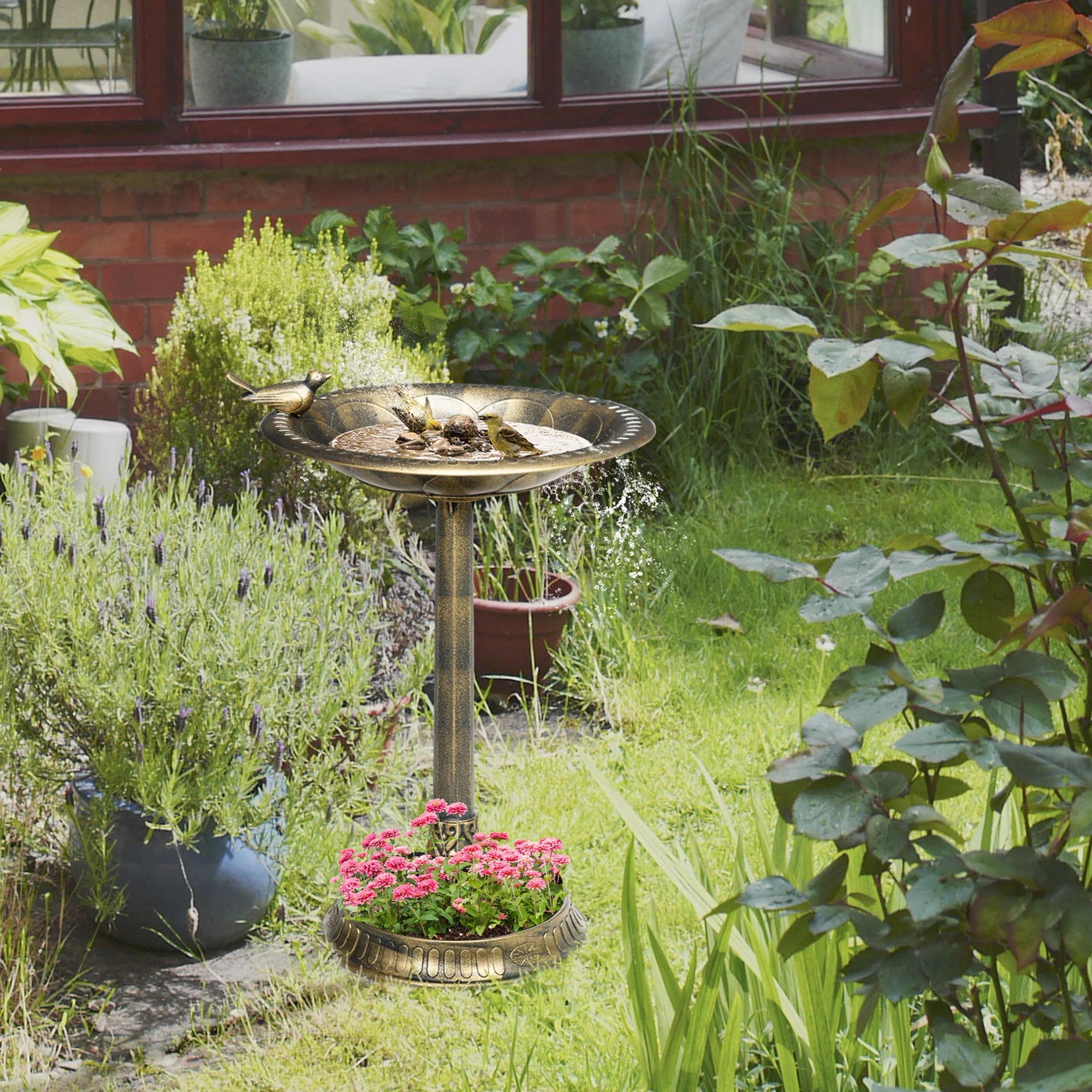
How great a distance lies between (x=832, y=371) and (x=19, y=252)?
3575 mm

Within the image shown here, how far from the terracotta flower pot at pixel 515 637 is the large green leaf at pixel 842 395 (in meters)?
2.73

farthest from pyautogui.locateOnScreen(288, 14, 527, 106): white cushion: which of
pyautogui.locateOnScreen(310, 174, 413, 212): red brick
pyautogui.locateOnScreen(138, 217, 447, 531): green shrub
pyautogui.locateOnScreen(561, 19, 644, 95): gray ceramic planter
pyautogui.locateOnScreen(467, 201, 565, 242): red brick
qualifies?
pyautogui.locateOnScreen(138, 217, 447, 531): green shrub

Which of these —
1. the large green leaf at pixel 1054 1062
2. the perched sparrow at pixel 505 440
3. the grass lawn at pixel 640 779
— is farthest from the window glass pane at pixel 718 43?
the large green leaf at pixel 1054 1062

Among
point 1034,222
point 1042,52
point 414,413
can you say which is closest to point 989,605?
point 1034,222

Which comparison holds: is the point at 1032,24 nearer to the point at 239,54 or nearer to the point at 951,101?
the point at 951,101

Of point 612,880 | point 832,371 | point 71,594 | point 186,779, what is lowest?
point 612,880

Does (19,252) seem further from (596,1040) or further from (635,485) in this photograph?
(596,1040)

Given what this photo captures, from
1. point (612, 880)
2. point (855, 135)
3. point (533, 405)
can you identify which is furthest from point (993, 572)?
point (855, 135)

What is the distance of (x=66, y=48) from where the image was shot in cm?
529

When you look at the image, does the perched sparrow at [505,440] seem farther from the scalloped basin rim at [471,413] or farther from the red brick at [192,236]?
the red brick at [192,236]

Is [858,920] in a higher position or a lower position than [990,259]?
lower

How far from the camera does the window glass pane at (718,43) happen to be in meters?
5.83

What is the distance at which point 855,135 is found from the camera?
19.6 ft

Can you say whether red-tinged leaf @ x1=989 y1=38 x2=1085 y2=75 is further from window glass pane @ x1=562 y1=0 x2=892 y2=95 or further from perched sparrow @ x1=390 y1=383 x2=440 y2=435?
window glass pane @ x1=562 y1=0 x2=892 y2=95
